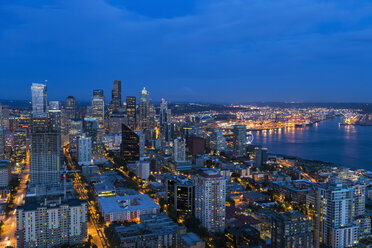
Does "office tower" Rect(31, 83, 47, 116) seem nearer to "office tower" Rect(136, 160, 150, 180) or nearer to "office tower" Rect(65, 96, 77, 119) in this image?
"office tower" Rect(65, 96, 77, 119)

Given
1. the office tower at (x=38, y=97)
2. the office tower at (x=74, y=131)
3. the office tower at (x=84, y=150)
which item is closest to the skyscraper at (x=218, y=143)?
the office tower at (x=84, y=150)

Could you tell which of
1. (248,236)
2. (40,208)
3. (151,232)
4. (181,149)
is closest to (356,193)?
(248,236)

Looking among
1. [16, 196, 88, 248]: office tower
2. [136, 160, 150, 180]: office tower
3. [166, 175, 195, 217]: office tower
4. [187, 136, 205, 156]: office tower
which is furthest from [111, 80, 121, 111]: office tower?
[16, 196, 88, 248]: office tower

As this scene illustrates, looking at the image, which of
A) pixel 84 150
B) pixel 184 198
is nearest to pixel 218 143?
pixel 84 150

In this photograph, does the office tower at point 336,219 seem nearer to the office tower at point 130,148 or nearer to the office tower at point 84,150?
the office tower at point 130,148

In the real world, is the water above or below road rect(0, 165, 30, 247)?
above

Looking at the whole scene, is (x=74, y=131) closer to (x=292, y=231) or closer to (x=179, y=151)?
(x=179, y=151)

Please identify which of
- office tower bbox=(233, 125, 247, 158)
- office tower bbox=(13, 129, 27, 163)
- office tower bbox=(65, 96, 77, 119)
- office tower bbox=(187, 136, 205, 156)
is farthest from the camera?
office tower bbox=(65, 96, 77, 119)
